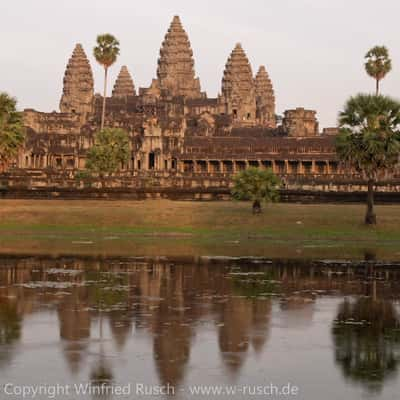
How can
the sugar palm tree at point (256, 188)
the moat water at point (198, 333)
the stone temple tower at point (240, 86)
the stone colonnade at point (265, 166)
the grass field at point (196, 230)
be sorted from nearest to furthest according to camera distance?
the moat water at point (198, 333) < the grass field at point (196, 230) < the sugar palm tree at point (256, 188) < the stone colonnade at point (265, 166) < the stone temple tower at point (240, 86)

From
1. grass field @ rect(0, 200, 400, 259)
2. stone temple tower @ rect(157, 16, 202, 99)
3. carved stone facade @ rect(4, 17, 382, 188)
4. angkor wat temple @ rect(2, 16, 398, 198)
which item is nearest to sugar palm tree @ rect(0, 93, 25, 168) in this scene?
grass field @ rect(0, 200, 400, 259)

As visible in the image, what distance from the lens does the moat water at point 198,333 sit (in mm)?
17719

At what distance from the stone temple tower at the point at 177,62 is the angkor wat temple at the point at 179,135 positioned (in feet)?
0.65

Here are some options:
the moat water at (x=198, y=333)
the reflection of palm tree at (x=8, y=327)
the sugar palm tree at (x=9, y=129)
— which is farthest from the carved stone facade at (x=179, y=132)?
the reflection of palm tree at (x=8, y=327)

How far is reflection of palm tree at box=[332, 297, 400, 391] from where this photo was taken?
18.8 metres

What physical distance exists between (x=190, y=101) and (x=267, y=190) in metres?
122

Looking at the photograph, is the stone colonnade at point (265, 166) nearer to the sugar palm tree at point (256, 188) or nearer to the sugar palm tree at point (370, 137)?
the sugar palm tree at point (256, 188)

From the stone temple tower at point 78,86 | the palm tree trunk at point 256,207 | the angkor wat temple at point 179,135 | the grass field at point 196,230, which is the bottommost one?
the grass field at point 196,230

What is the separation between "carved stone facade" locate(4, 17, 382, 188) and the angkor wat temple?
0.49 feet

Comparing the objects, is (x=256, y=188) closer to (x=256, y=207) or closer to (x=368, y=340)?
(x=256, y=207)

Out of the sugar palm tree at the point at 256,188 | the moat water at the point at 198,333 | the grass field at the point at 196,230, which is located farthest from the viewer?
the sugar palm tree at the point at 256,188

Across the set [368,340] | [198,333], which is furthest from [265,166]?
[368,340]

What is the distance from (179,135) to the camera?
145125mm

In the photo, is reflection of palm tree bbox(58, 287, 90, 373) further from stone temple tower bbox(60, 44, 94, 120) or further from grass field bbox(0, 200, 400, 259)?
stone temple tower bbox(60, 44, 94, 120)
